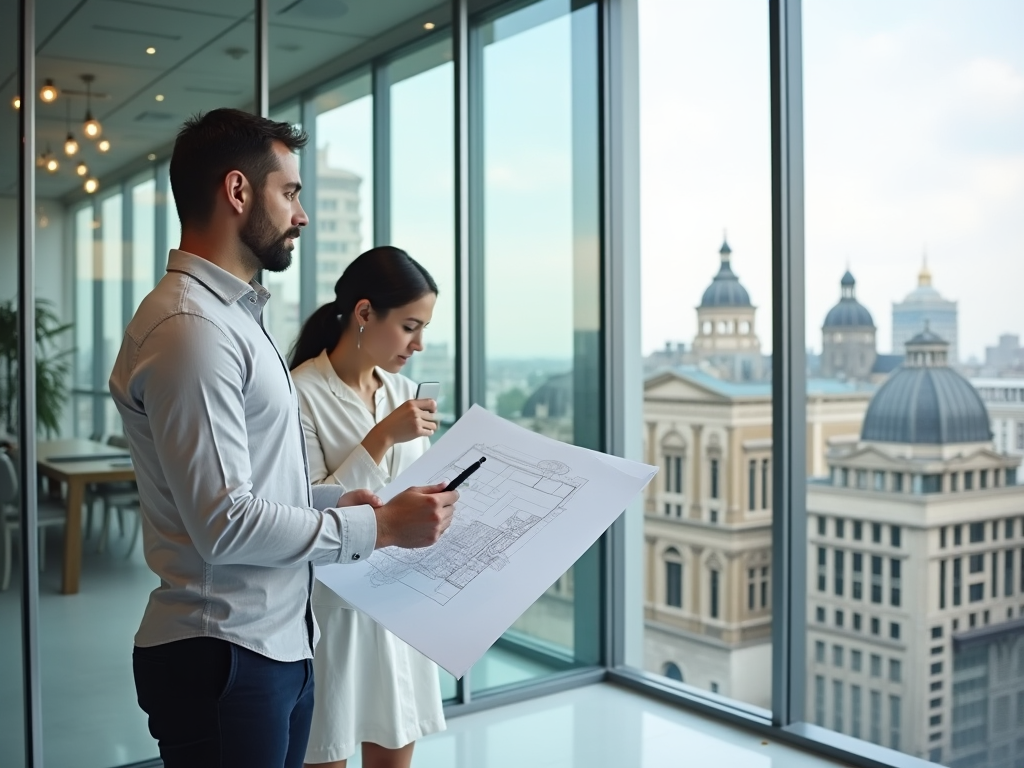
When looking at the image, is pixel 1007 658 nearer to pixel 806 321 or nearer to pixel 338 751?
pixel 806 321

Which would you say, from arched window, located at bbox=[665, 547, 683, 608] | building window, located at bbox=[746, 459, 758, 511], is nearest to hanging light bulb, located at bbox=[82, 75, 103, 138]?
building window, located at bbox=[746, 459, 758, 511]

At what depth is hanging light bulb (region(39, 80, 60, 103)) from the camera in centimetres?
306

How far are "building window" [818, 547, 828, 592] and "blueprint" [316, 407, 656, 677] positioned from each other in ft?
6.07

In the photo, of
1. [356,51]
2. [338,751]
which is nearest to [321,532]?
[338,751]

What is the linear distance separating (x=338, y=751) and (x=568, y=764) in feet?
4.48

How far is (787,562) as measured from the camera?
135 inches

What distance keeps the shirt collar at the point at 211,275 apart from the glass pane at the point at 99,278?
6.09ft

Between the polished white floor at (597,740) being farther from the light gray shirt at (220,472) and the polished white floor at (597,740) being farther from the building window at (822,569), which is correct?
the light gray shirt at (220,472)

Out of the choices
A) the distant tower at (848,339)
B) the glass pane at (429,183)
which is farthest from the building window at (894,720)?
the glass pane at (429,183)

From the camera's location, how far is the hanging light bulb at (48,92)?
3.06m

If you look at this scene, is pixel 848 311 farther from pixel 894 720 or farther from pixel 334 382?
pixel 334 382

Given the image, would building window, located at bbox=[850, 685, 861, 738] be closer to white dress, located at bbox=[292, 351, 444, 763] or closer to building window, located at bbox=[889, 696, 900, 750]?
building window, located at bbox=[889, 696, 900, 750]

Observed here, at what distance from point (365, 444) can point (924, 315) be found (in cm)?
182

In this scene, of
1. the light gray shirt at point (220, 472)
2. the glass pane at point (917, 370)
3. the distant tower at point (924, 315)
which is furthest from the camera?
the distant tower at point (924, 315)
